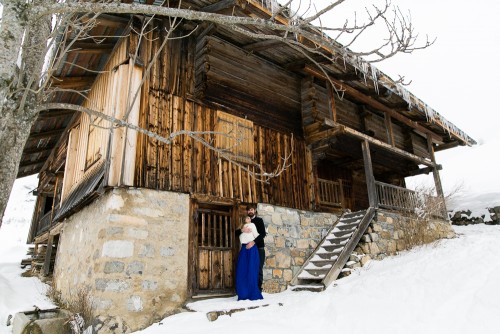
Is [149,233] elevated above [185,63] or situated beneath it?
situated beneath

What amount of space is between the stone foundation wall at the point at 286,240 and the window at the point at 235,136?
4.43 feet

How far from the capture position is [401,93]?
10.5m

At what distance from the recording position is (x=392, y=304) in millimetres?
5191

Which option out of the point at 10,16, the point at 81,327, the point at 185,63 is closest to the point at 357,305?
the point at 81,327

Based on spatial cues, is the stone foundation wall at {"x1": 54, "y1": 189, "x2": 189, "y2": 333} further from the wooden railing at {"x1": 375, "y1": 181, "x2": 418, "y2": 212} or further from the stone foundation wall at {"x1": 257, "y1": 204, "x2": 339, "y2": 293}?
the wooden railing at {"x1": 375, "y1": 181, "x2": 418, "y2": 212}

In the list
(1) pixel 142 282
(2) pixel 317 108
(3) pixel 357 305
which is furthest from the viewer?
(2) pixel 317 108

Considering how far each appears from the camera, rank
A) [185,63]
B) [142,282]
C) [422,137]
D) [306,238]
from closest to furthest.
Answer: [142,282] < [185,63] < [306,238] < [422,137]

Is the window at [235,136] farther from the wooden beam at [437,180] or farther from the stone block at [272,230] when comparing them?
the wooden beam at [437,180]

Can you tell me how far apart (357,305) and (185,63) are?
20.1 ft

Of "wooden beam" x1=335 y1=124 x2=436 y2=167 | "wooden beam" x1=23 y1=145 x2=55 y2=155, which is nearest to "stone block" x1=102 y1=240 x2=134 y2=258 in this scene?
"wooden beam" x1=335 y1=124 x2=436 y2=167

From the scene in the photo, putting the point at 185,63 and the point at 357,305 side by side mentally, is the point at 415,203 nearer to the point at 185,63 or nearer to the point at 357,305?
the point at 357,305

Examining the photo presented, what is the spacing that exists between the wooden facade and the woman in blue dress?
0.62 m

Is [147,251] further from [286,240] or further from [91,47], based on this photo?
[91,47]

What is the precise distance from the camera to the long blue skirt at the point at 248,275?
265 inches
